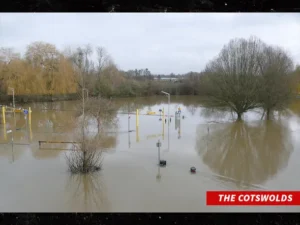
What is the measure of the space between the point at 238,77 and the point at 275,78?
4.02ft

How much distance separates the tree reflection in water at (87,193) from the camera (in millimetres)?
2616

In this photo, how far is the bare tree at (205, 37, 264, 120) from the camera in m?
9.09

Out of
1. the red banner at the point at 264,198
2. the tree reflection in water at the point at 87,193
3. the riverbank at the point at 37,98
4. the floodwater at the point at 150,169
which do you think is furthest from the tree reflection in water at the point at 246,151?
the riverbank at the point at 37,98

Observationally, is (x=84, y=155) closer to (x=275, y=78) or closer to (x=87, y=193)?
(x=87, y=193)

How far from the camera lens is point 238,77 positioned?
9.38m

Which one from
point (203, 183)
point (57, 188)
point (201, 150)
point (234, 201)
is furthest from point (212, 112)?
point (234, 201)

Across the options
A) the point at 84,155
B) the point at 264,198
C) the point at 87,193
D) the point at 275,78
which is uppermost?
the point at 275,78

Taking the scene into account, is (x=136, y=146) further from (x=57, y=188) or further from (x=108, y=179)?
(x=57, y=188)

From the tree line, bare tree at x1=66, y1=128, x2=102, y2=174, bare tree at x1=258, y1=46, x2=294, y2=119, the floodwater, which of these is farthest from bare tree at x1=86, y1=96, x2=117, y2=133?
bare tree at x1=258, y1=46, x2=294, y2=119

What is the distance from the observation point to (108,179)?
11.3 ft

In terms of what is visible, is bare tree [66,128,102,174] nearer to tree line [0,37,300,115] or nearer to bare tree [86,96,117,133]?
bare tree [86,96,117,133]

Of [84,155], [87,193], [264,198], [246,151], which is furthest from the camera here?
[246,151]

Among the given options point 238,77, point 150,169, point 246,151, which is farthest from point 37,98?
point 246,151
